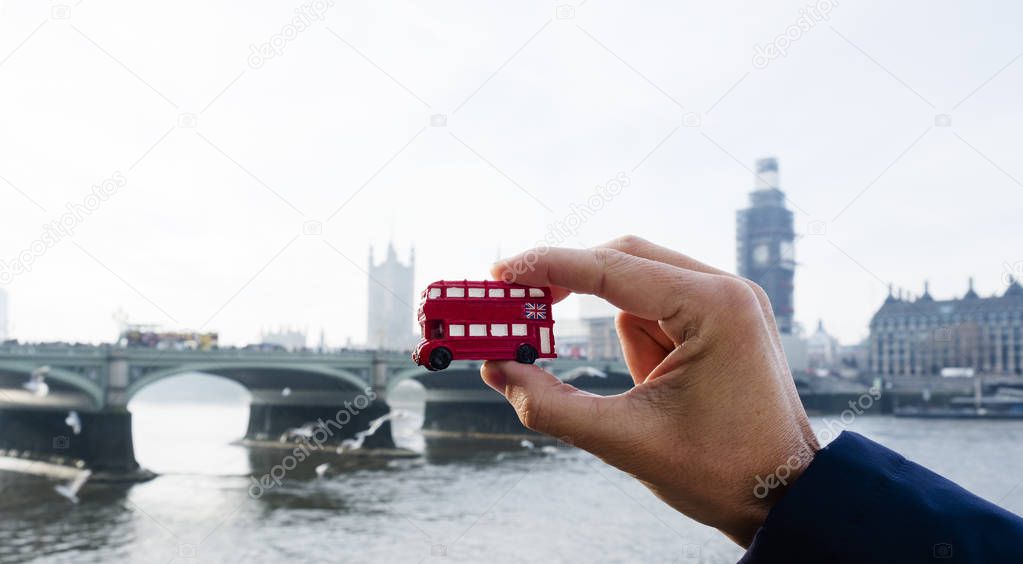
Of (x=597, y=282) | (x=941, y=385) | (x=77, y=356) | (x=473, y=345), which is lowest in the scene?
(x=941, y=385)

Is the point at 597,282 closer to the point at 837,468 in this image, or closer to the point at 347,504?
the point at 837,468

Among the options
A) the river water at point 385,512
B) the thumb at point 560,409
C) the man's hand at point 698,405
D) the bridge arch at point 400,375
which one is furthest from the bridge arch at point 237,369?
the man's hand at point 698,405

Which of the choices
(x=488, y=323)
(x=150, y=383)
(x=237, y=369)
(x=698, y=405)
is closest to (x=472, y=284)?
(x=488, y=323)

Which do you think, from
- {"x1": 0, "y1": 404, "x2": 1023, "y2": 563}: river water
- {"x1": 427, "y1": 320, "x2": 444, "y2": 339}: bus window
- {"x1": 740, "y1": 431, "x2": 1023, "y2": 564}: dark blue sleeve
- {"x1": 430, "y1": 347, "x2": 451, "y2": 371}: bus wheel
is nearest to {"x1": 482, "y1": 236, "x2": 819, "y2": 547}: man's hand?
{"x1": 740, "y1": 431, "x2": 1023, "y2": 564}: dark blue sleeve

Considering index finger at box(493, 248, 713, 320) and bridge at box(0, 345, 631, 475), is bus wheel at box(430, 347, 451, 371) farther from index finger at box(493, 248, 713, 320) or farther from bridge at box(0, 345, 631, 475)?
bridge at box(0, 345, 631, 475)

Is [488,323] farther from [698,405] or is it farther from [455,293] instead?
[698,405]

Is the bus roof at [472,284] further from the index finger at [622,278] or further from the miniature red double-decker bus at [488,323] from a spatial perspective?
the index finger at [622,278]

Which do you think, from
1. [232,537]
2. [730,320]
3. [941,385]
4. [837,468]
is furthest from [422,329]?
[941,385]
